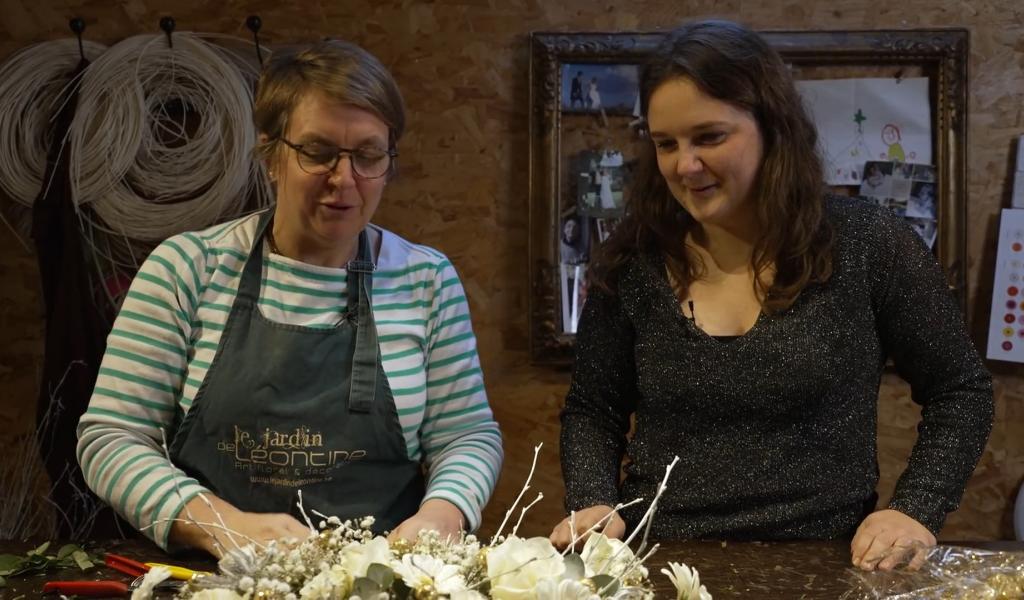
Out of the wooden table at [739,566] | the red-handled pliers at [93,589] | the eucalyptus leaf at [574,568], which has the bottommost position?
the wooden table at [739,566]

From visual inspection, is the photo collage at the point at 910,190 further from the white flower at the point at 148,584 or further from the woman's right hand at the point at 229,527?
the white flower at the point at 148,584

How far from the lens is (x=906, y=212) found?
2.86 metres

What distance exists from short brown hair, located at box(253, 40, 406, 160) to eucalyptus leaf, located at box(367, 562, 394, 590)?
866 mm

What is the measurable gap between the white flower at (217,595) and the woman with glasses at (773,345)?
72 cm

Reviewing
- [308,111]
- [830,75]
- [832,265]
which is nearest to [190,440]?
[308,111]

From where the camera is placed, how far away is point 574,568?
935 millimetres

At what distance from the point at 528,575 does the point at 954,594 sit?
58cm

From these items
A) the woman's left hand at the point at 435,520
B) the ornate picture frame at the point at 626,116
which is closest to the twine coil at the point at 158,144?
the ornate picture frame at the point at 626,116

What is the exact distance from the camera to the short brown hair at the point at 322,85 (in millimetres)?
1613

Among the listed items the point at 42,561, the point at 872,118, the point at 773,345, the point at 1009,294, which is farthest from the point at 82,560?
the point at 1009,294

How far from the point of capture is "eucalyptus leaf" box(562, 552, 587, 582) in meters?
0.92

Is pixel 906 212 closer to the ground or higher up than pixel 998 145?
closer to the ground

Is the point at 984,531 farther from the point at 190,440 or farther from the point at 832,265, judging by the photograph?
the point at 190,440

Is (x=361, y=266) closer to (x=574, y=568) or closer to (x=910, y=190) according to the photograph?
(x=574, y=568)
